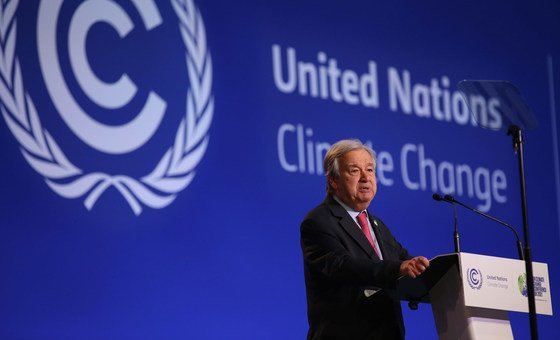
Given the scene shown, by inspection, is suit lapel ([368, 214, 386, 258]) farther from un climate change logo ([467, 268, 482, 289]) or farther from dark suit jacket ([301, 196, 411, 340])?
un climate change logo ([467, 268, 482, 289])

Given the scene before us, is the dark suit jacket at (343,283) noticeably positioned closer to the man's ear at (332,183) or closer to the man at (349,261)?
the man at (349,261)

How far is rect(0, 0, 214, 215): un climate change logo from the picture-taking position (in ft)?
15.5

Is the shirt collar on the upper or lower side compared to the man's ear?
lower

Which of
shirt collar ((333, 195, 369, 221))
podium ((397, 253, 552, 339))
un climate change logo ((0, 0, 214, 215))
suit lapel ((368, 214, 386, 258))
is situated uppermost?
un climate change logo ((0, 0, 214, 215))

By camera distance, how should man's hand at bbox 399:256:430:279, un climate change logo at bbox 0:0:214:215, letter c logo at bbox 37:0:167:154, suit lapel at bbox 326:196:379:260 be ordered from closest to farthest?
1. man's hand at bbox 399:256:430:279
2. suit lapel at bbox 326:196:379:260
3. un climate change logo at bbox 0:0:214:215
4. letter c logo at bbox 37:0:167:154

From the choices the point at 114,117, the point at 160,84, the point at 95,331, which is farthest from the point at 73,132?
the point at 95,331

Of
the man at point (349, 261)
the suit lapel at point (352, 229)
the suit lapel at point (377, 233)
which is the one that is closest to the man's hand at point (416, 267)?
the man at point (349, 261)

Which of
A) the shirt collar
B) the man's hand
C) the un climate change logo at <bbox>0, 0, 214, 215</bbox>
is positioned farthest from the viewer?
the un climate change logo at <bbox>0, 0, 214, 215</bbox>

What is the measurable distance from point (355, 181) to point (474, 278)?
0.69 metres

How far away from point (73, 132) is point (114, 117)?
0.84ft

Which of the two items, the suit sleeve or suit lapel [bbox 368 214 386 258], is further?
suit lapel [bbox 368 214 386 258]

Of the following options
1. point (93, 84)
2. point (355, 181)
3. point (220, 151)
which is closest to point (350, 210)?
point (355, 181)

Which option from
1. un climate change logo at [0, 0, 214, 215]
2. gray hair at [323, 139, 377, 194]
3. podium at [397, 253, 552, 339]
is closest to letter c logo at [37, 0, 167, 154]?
un climate change logo at [0, 0, 214, 215]

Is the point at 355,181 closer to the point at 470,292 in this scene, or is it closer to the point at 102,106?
the point at 470,292
